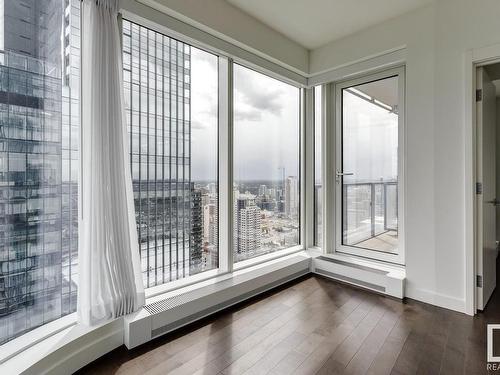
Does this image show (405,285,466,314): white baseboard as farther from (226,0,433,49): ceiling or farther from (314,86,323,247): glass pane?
(226,0,433,49): ceiling

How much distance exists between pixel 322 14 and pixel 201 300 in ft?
9.82

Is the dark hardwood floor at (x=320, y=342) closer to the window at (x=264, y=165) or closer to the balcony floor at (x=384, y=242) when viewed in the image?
the balcony floor at (x=384, y=242)

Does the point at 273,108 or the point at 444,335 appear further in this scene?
the point at 273,108

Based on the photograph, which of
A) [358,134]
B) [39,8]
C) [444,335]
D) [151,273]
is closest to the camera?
[39,8]

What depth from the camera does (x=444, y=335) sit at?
6.91ft

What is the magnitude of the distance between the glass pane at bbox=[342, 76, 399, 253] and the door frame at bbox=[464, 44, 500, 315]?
2.45 feet

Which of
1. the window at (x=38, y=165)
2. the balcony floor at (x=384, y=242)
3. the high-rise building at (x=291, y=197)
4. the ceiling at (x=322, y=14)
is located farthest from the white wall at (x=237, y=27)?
the balcony floor at (x=384, y=242)

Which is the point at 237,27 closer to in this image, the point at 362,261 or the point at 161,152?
the point at 161,152

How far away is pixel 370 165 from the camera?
3.38 metres

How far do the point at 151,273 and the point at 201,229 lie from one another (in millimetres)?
609

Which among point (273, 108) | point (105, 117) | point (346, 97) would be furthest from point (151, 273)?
point (346, 97)

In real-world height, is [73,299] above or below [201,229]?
below

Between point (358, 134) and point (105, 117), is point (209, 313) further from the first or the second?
point (358, 134)

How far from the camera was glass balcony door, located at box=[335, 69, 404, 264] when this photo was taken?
3.13 meters
